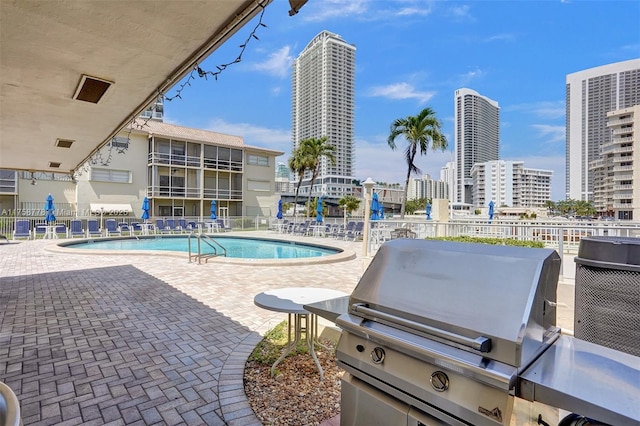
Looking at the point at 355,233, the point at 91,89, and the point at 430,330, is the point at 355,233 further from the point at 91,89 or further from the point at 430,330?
the point at 430,330

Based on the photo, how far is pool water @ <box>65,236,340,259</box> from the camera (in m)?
13.2

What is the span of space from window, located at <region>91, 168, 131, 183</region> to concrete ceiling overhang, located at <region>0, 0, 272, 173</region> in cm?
1894

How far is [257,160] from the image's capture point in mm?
28141

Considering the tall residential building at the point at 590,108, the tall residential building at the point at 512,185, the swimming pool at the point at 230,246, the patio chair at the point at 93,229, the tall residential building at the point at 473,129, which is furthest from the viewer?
the tall residential building at the point at 590,108

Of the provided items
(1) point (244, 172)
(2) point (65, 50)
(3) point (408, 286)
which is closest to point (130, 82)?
(2) point (65, 50)

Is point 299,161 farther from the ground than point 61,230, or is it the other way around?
point 299,161

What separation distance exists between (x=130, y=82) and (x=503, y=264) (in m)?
4.12

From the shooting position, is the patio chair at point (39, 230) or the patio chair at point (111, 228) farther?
the patio chair at point (111, 228)

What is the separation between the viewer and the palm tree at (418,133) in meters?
16.8

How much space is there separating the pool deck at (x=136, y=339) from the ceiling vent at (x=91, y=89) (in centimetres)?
A: 295

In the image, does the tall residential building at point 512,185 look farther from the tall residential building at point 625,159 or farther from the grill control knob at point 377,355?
the grill control knob at point 377,355

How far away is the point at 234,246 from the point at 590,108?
91368 mm

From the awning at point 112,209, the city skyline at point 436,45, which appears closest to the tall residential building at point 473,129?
the city skyline at point 436,45

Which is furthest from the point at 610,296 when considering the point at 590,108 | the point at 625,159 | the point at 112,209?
the point at 590,108
